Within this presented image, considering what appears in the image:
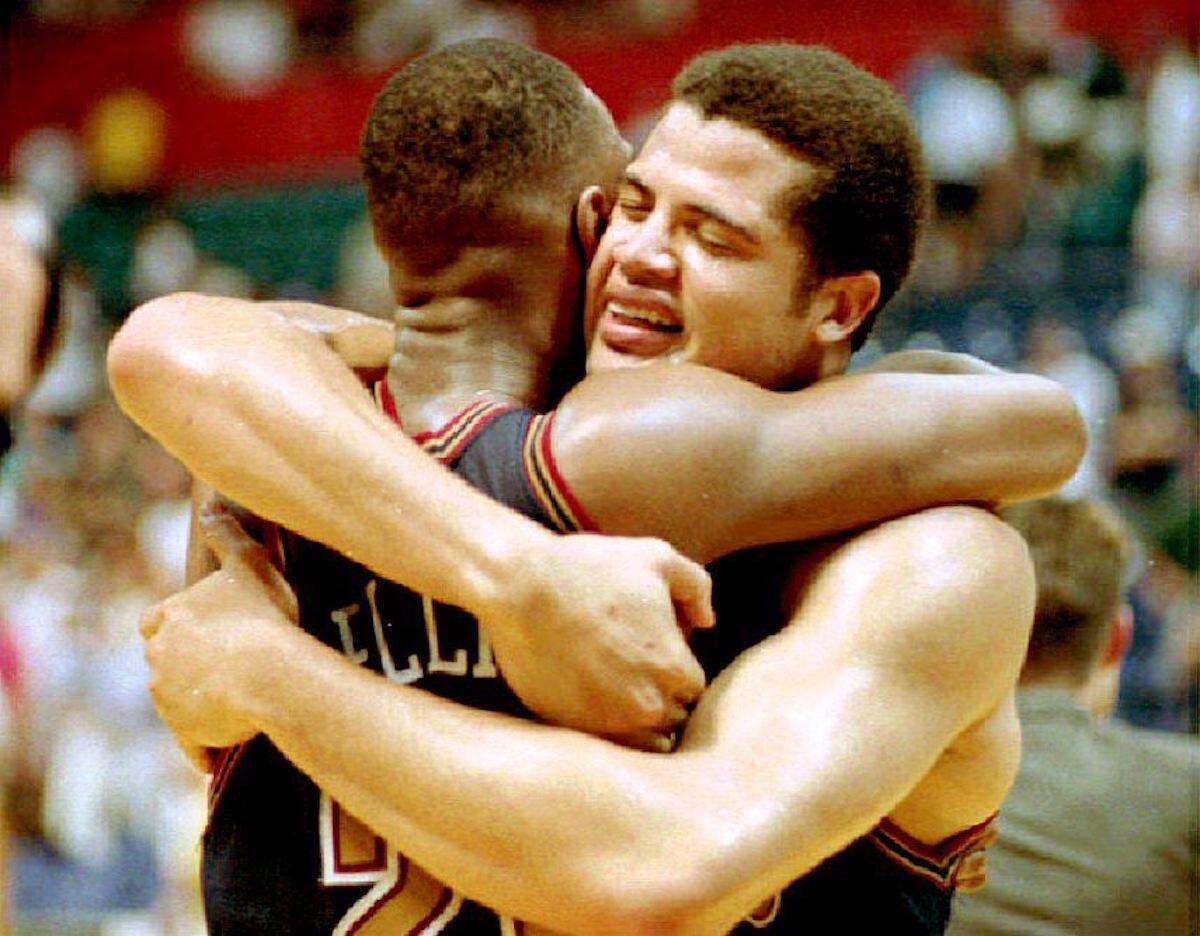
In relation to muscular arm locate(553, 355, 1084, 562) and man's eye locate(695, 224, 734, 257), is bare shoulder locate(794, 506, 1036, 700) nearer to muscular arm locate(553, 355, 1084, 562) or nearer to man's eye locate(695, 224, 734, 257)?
muscular arm locate(553, 355, 1084, 562)

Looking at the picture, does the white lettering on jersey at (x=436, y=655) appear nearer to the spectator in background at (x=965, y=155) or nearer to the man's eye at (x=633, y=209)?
the man's eye at (x=633, y=209)

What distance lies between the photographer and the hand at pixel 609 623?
1.76 meters

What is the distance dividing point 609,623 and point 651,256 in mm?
523

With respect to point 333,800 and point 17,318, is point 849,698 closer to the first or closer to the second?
point 333,800

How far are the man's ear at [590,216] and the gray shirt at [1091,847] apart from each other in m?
1.72

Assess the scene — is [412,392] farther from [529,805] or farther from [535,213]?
[529,805]

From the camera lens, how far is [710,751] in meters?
1.84

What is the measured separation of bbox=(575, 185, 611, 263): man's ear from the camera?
2.14 meters

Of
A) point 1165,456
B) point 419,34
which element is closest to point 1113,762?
point 1165,456

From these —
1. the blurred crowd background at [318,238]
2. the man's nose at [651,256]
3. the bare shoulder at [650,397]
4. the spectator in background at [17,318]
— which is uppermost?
the man's nose at [651,256]

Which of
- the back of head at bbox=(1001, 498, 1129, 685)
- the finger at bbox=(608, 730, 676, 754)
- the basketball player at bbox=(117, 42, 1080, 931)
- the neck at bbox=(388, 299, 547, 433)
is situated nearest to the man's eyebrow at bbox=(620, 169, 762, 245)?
the basketball player at bbox=(117, 42, 1080, 931)

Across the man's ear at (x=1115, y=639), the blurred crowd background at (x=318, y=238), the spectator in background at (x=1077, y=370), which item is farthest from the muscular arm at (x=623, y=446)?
the spectator in background at (x=1077, y=370)

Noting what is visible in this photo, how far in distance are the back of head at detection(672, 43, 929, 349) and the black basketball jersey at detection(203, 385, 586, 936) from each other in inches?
16.3

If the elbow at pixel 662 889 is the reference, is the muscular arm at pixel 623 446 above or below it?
above
